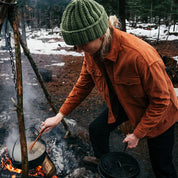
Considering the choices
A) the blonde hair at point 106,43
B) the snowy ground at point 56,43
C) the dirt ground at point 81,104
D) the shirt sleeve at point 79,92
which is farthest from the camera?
the snowy ground at point 56,43

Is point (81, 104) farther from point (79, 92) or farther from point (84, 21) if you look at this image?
point (84, 21)

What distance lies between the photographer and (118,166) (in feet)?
6.99

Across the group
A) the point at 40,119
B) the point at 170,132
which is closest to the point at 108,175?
the point at 170,132

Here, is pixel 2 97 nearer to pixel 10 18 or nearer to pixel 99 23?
pixel 10 18

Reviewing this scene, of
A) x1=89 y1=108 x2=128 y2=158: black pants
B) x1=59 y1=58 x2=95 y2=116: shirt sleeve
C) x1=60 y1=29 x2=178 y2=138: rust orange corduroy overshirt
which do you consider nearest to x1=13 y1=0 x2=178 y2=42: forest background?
x1=59 y1=58 x2=95 y2=116: shirt sleeve

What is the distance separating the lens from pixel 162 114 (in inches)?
69.3

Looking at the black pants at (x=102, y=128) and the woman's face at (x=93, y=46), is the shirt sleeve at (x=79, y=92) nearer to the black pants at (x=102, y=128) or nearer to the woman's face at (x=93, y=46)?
the black pants at (x=102, y=128)

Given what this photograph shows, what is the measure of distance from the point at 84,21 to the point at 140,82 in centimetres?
76

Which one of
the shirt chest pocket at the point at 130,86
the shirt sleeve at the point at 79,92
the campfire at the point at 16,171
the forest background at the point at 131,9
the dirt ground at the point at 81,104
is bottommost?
the dirt ground at the point at 81,104

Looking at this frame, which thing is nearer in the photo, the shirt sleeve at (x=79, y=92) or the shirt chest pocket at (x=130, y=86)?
the shirt chest pocket at (x=130, y=86)

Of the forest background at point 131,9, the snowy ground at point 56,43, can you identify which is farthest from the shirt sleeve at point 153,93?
the snowy ground at point 56,43

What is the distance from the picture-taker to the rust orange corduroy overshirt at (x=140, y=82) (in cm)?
159

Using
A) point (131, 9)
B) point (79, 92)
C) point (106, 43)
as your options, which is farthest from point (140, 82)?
point (131, 9)

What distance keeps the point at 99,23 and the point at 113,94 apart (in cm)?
87
